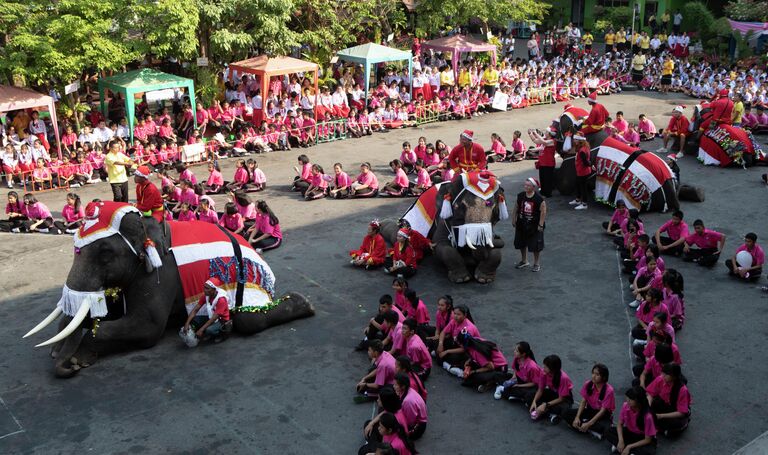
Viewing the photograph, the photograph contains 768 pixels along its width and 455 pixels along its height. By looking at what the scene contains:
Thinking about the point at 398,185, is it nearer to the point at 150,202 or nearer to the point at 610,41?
the point at 150,202

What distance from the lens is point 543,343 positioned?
10336 mm

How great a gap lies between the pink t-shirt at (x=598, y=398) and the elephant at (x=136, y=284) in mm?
4057

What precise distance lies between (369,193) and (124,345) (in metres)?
7.31

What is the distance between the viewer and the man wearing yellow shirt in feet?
83.4

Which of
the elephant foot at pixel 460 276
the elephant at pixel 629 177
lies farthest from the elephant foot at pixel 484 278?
the elephant at pixel 629 177

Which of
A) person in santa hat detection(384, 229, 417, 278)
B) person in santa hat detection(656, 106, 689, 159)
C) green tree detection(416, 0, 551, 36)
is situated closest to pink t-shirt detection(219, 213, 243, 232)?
person in santa hat detection(384, 229, 417, 278)

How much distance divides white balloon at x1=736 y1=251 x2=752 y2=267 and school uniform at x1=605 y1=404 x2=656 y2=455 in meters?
5.14

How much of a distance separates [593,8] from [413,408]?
100 ft

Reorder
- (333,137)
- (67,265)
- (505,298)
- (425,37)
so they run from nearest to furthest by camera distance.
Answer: (505,298) → (67,265) → (333,137) → (425,37)

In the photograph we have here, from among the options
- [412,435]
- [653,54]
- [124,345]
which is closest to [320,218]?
[124,345]

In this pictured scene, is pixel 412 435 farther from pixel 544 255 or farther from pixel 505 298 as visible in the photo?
pixel 544 255

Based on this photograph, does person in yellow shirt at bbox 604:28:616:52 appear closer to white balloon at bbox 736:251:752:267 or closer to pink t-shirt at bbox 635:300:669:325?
white balloon at bbox 736:251:752:267

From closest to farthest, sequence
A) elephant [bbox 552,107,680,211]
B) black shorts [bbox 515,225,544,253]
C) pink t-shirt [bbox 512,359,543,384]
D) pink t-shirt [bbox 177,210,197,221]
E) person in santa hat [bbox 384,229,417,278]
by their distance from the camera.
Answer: pink t-shirt [bbox 512,359,543,384]
person in santa hat [bbox 384,229,417,278]
black shorts [bbox 515,225,544,253]
pink t-shirt [bbox 177,210,197,221]
elephant [bbox 552,107,680,211]

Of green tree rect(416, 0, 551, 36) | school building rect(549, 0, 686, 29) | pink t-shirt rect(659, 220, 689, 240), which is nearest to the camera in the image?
pink t-shirt rect(659, 220, 689, 240)
